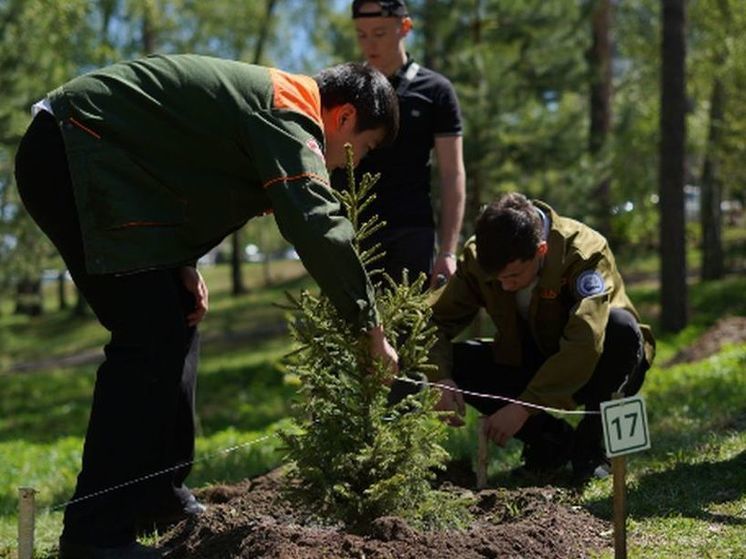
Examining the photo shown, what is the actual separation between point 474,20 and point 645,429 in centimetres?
1168

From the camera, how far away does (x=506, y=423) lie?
457 centimetres

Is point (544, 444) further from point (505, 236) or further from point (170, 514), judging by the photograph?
point (170, 514)

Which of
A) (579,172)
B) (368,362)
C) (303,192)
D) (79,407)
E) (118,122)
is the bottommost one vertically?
(79,407)

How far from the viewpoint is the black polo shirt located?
5.13 m

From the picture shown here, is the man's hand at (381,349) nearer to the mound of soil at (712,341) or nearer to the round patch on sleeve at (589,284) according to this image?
the round patch on sleeve at (589,284)

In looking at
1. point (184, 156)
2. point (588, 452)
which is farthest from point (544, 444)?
point (184, 156)

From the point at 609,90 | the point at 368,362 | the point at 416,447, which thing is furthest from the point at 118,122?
the point at 609,90

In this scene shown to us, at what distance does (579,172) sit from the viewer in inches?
579

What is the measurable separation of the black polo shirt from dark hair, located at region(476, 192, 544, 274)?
701mm

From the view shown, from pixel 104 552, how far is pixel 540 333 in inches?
84.4

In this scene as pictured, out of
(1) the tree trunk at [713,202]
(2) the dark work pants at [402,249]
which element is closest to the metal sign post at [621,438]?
(2) the dark work pants at [402,249]

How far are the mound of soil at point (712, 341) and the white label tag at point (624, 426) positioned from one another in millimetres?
9190

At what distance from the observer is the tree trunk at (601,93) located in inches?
643

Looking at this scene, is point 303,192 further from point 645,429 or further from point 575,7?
point 575,7
